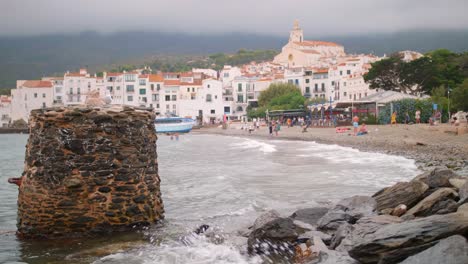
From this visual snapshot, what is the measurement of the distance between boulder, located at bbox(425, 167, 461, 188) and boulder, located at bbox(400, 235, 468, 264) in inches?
158

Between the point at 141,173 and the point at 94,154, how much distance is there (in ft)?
2.94

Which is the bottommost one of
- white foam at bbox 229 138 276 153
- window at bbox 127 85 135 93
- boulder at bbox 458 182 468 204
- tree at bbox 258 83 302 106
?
white foam at bbox 229 138 276 153

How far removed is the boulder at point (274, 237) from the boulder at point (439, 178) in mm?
2846

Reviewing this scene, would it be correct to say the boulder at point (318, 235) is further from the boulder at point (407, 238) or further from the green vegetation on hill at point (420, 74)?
the green vegetation on hill at point (420, 74)

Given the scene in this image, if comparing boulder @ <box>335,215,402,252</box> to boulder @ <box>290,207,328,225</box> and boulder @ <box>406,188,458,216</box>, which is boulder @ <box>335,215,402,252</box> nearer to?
boulder @ <box>406,188,458,216</box>

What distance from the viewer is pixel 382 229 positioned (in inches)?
264

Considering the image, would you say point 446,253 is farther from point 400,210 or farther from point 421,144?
point 421,144

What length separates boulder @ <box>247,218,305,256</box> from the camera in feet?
26.3

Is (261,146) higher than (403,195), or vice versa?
(403,195)

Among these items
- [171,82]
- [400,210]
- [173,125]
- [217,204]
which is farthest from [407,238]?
[171,82]

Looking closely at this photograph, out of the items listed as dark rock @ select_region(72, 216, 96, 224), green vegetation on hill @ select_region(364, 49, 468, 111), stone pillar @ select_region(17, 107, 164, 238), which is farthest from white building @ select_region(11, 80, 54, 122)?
dark rock @ select_region(72, 216, 96, 224)

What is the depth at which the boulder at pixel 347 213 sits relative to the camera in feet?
29.3

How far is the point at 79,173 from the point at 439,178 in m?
6.35

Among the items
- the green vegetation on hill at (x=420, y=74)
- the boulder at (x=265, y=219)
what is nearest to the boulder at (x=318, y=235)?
the boulder at (x=265, y=219)
